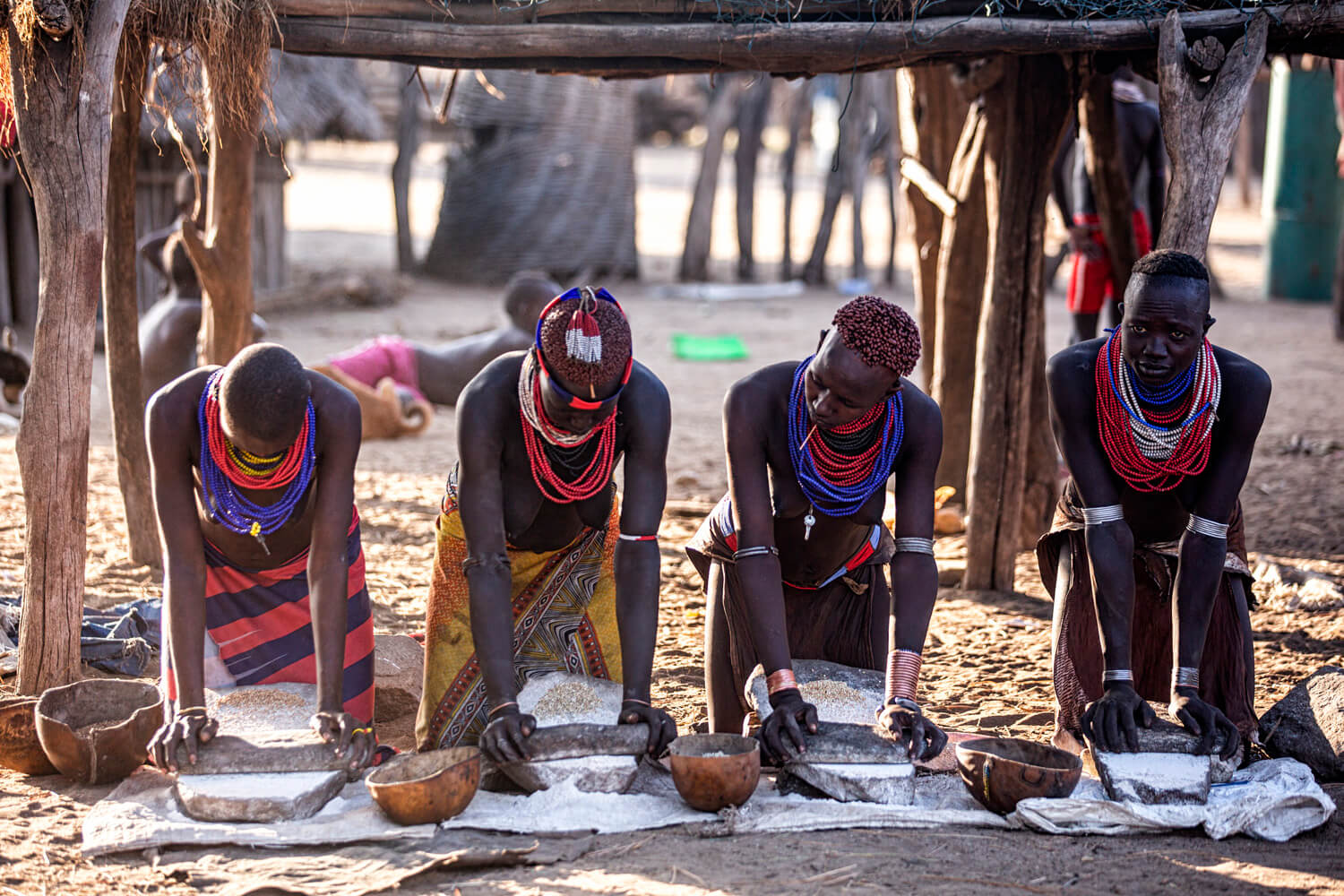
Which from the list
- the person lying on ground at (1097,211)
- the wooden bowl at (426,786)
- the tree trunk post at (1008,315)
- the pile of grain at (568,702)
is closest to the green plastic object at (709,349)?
the person lying on ground at (1097,211)

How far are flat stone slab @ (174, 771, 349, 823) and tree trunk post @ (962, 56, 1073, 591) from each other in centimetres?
316

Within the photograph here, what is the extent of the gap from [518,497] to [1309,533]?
14.7 feet

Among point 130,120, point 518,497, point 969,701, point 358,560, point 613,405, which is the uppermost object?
point 130,120

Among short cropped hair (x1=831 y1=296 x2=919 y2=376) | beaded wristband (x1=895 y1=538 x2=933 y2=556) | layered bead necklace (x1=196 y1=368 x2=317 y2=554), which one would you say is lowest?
beaded wristband (x1=895 y1=538 x2=933 y2=556)

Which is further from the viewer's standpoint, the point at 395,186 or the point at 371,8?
the point at 395,186

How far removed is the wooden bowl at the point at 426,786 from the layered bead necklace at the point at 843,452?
1.09 meters

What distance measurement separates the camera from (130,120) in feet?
16.2

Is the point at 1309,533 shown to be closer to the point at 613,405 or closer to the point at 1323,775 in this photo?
the point at 1323,775

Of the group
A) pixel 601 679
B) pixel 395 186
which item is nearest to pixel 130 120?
pixel 601 679

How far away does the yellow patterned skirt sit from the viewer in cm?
349

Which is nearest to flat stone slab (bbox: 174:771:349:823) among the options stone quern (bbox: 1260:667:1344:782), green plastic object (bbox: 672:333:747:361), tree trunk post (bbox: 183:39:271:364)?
stone quern (bbox: 1260:667:1344:782)

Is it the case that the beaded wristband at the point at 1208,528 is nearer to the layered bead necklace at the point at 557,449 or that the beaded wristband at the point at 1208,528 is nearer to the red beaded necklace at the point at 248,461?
the layered bead necklace at the point at 557,449

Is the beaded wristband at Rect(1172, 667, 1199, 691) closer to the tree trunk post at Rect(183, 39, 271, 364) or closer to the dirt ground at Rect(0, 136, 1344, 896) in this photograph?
the dirt ground at Rect(0, 136, 1344, 896)

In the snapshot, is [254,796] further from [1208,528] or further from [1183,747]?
[1208,528]
